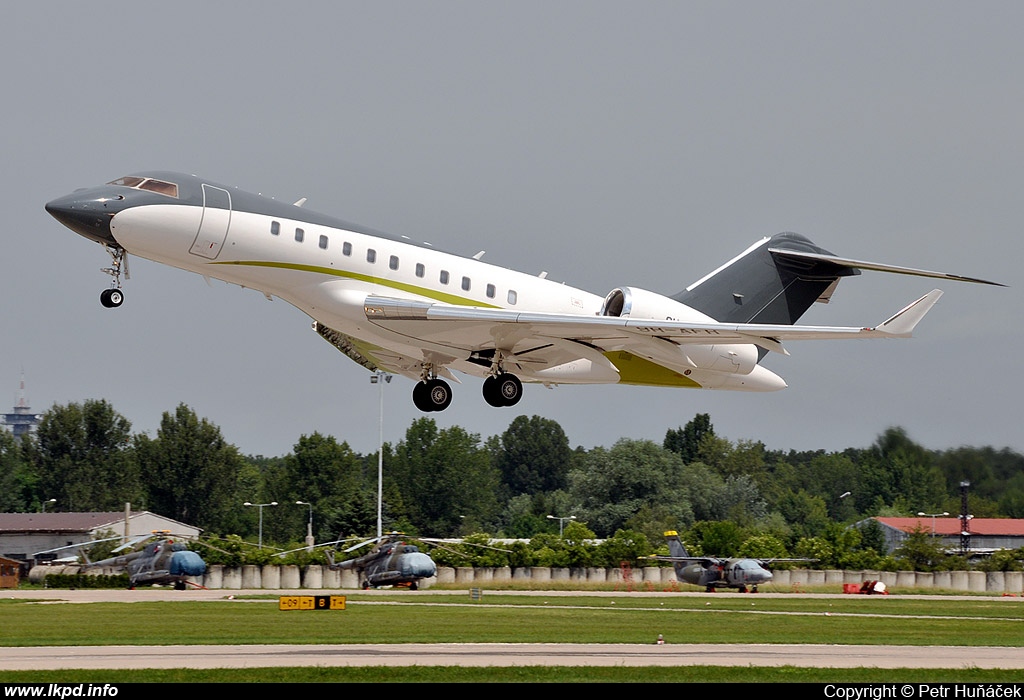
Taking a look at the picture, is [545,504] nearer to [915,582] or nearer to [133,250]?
[915,582]

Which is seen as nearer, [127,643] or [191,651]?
[191,651]

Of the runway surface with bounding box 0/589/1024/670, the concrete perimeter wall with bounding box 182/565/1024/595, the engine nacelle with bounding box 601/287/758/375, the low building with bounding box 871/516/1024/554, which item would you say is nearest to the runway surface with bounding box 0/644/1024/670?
the runway surface with bounding box 0/589/1024/670

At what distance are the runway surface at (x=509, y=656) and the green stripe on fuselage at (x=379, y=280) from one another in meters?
6.62

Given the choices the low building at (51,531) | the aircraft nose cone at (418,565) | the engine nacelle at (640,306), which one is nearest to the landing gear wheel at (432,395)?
the engine nacelle at (640,306)

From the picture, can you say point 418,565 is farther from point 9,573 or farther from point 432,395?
point 432,395

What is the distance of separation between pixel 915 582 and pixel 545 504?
43.9 metres

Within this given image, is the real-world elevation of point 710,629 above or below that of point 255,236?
below

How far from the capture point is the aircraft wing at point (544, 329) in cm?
2273

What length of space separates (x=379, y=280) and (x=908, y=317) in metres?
9.44

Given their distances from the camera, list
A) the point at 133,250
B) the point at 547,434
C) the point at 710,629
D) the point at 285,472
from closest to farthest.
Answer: the point at 133,250, the point at 710,629, the point at 285,472, the point at 547,434

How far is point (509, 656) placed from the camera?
22.5 meters

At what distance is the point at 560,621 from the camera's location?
100 feet
